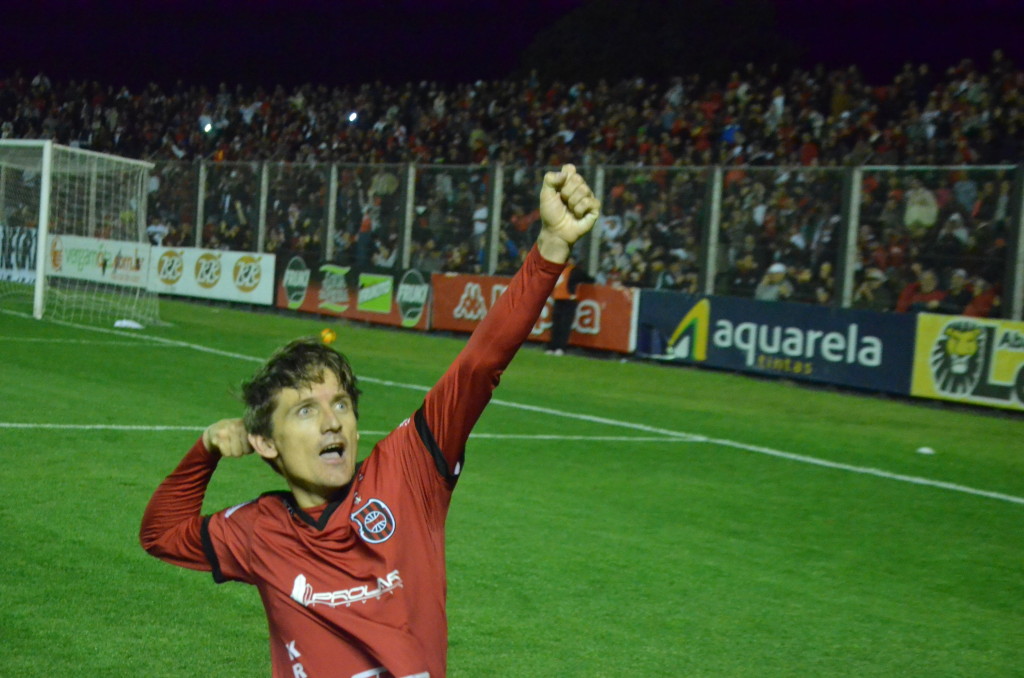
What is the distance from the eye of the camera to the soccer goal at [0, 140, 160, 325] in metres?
21.0

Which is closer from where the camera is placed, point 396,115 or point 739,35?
point 396,115

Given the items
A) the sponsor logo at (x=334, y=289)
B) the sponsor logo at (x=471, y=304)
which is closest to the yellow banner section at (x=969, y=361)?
the sponsor logo at (x=471, y=304)

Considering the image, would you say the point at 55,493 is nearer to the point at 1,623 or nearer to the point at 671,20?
the point at 1,623

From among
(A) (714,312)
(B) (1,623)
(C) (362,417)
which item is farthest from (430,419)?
(A) (714,312)

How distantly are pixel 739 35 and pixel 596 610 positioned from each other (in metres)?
46.3

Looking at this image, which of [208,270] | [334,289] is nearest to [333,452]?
[334,289]

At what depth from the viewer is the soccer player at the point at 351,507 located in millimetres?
2680

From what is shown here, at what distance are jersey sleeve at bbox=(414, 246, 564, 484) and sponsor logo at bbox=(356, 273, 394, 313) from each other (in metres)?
19.8

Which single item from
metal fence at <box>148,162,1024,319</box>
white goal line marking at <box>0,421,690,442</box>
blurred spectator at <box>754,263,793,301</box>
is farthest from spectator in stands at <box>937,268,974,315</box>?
white goal line marking at <box>0,421,690,442</box>

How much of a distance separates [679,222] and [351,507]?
16011 millimetres

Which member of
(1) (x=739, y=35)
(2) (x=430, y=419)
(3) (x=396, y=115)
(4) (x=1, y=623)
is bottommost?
(4) (x=1, y=623)

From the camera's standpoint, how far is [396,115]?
3111 centimetres

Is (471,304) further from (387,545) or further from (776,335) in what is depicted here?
(387,545)

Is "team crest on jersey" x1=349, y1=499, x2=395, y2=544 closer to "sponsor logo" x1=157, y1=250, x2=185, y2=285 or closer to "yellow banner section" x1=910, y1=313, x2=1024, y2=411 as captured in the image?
"yellow banner section" x1=910, y1=313, x2=1024, y2=411
